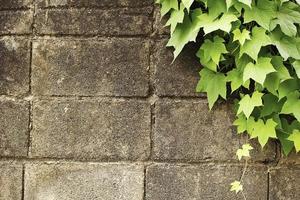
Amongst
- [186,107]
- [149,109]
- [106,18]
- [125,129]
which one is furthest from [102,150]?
[106,18]

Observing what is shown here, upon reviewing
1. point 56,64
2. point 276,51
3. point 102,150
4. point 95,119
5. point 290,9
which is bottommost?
point 102,150

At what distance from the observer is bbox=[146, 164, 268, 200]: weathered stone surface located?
239 centimetres

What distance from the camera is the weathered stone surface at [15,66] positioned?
247 cm

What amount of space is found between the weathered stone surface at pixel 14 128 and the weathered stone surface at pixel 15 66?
3.0 inches

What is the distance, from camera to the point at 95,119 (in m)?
2.44

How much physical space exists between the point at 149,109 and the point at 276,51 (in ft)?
2.33

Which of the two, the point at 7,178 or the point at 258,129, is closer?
the point at 258,129

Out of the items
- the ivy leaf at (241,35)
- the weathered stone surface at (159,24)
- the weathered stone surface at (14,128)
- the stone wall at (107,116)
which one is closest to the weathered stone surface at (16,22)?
the stone wall at (107,116)

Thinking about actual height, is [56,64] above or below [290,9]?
below

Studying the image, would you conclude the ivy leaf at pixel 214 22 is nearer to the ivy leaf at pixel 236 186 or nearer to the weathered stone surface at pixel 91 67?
the weathered stone surface at pixel 91 67

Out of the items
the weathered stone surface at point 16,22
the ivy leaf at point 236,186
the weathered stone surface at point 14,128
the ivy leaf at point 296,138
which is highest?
the weathered stone surface at point 16,22

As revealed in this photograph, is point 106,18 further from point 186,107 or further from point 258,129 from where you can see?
point 258,129

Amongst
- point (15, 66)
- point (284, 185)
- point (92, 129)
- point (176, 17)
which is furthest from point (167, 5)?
point (284, 185)

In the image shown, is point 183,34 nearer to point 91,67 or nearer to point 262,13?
point 262,13
